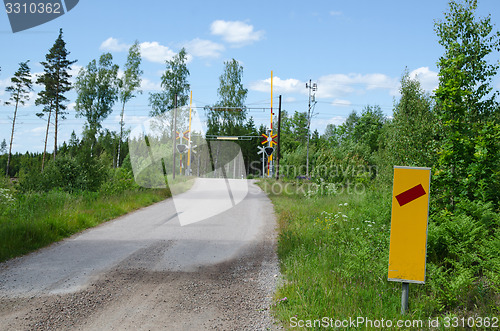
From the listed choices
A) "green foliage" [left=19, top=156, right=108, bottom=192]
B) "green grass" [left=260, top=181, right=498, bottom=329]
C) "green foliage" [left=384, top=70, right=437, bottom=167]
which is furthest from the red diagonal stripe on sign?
"green foliage" [left=19, top=156, right=108, bottom=192]

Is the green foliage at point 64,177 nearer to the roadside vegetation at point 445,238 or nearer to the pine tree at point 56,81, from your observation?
the roadside vegetation at point 445,238

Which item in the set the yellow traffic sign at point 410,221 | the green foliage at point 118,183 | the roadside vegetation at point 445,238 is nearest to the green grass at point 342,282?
the roadside vegetation at point 445,238

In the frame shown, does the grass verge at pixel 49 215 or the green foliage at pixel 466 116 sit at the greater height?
the green foliage at pixel 466 116

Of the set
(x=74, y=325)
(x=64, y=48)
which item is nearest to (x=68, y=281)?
(x=74, y=325)

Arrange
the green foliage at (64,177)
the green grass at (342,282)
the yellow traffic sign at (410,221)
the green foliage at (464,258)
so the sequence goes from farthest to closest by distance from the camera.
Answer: the green foliage at (64,177) → the green foliage at (464,258) → the green grass at (342,282) → the yellow traffic sign at (410,221)

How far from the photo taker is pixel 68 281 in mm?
4945

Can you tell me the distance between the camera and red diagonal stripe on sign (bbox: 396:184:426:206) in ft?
11.1

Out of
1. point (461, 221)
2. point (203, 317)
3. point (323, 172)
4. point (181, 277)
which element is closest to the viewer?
point (203, 317)

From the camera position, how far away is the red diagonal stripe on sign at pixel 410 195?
339 cm

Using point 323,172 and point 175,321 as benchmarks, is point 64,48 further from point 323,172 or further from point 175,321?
point 175,321

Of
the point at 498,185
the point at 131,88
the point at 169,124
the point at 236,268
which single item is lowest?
the point at 236,268

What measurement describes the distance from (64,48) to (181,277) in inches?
1812

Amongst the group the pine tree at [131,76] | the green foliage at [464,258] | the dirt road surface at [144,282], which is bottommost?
the dirt road surface at [144,282]

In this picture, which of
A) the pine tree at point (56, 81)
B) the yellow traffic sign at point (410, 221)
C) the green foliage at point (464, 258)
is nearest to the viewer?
the yellow traffic sign at point (410, 221)
